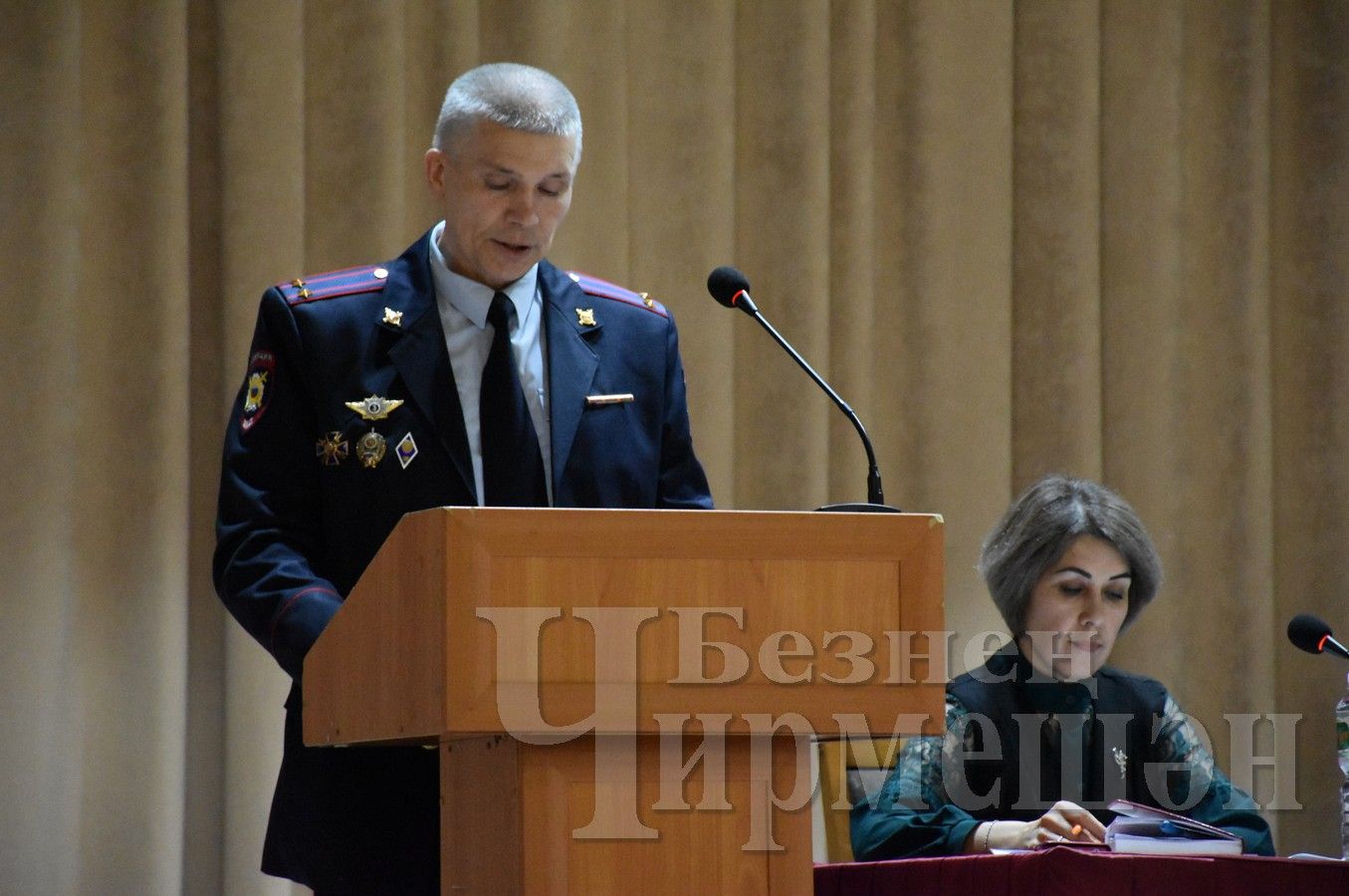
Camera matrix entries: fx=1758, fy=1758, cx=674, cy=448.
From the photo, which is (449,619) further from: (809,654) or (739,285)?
(739,285)

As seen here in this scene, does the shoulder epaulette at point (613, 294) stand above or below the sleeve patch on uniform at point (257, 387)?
above

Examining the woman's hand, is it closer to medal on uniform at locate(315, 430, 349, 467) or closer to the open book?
the open book

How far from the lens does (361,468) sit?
2.10 metres

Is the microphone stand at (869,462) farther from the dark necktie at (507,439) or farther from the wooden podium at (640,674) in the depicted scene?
the dark necktie at (507,439)

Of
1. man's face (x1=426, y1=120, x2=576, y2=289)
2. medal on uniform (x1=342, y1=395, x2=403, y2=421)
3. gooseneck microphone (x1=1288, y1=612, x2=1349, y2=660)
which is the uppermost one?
man's face (x1=426, y1=120, x2=576, y2=289)

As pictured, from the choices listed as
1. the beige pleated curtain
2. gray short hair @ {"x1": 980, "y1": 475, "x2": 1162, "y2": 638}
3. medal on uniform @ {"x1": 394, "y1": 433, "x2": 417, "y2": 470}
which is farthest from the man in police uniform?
the beige pleated curtain

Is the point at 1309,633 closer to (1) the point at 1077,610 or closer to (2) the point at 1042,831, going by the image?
(1) the point at 1077,610

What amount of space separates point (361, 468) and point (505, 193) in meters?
0.38

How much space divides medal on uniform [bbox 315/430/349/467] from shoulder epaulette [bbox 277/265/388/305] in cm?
19

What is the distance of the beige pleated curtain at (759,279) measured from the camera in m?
3.41

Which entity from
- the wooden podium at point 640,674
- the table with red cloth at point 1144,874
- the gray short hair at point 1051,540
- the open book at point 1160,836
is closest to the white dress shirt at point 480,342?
the wooden podium at point 640,674

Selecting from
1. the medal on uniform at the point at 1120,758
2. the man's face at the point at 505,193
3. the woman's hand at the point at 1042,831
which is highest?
the man's face at the point at 505,193

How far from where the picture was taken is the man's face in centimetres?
215

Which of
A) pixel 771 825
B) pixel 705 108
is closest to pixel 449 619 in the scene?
pixel 771 825
